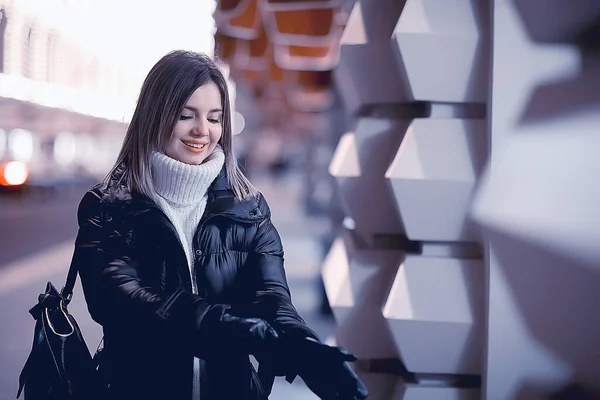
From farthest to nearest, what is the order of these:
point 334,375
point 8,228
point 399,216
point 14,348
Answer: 1. point 8,228
2. point 14,348
3. point 399,216
4. point 334,375

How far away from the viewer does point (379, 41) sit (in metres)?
2.91

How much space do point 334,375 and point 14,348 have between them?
4.12 m

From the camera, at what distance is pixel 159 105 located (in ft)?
6.30

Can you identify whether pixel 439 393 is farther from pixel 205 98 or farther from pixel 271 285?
pixel 205 98

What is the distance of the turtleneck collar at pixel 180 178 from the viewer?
6.25 feet

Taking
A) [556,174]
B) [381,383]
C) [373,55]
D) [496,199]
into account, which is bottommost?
[381,383]

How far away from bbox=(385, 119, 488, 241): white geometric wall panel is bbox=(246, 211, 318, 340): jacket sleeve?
75 centimetres

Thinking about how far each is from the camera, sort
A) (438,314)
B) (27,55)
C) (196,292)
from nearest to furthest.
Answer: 1. (196,292)
2. (438,314)
3. (27,55)

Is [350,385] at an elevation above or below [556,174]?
below

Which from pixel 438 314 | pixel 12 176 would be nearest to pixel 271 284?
pixel 438 314

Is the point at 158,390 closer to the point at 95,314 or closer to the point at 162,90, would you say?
the point at 95,314

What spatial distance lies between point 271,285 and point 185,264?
0.25 m

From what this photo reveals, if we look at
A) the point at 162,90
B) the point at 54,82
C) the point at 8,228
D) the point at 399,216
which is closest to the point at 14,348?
the point at 399,216

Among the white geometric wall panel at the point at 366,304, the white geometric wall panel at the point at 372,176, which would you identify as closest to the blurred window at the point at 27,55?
the white geometric wall panel at the point at 372,176
